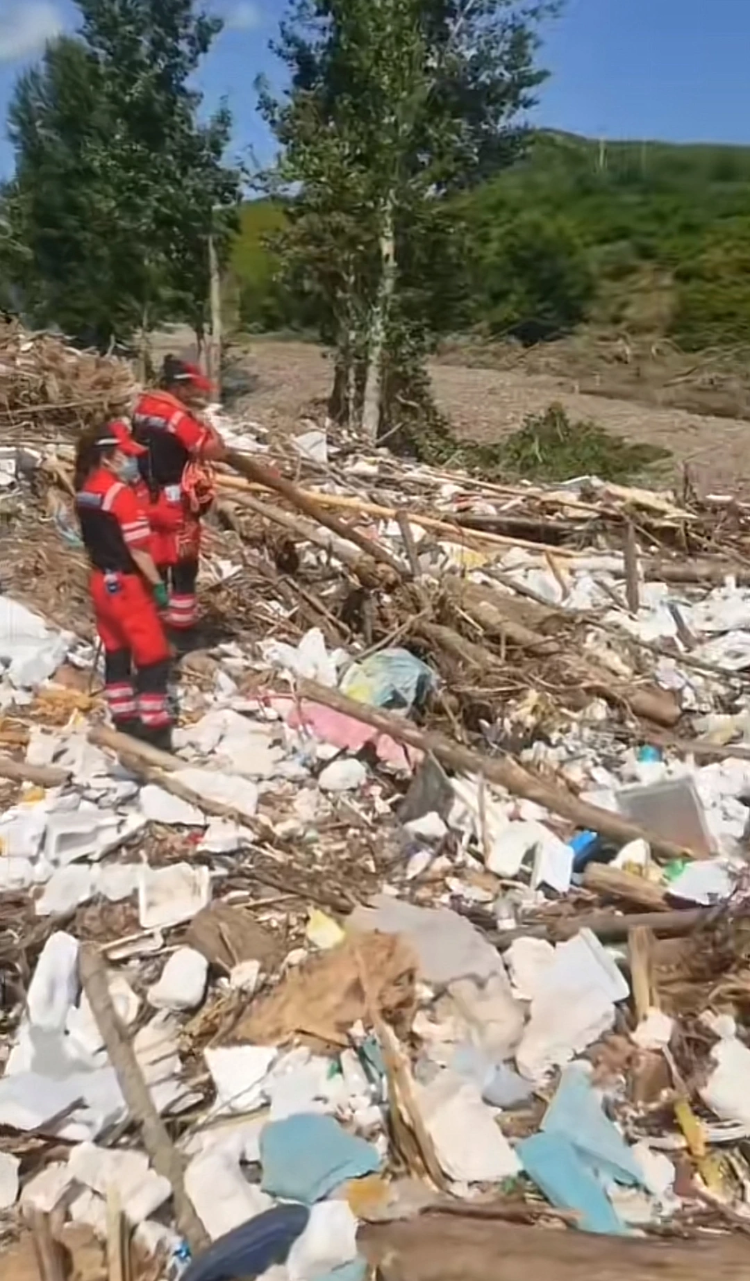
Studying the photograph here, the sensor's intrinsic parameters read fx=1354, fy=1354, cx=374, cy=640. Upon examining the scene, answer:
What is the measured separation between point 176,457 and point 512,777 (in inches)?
73.6

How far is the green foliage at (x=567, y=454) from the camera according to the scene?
13258 millimetres

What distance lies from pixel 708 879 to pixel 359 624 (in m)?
2.59

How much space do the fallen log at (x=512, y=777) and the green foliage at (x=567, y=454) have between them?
7.32 m

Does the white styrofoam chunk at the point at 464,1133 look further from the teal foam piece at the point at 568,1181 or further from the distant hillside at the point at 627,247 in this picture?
the distant hillside at the point at 627,247

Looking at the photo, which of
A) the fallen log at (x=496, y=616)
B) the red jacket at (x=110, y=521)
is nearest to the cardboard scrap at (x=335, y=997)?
the red jacket at (x=110, y=521)

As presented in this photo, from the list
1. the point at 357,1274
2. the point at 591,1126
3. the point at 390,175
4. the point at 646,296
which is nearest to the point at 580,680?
the point at 591,1126

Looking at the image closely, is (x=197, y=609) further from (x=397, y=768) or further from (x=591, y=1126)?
(x=591, y=1126)

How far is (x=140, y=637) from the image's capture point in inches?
196

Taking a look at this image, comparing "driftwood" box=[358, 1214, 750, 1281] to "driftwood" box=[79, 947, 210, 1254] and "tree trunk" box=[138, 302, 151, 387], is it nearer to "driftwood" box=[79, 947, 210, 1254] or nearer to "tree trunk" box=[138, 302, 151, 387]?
"driftwood" box=[79, 947, 210, 1254]

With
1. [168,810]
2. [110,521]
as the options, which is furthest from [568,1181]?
[110,521]

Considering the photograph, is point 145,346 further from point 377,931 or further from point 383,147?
point 377,931

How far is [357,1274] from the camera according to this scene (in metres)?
2.96

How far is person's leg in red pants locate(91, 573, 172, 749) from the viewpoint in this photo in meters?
4.91

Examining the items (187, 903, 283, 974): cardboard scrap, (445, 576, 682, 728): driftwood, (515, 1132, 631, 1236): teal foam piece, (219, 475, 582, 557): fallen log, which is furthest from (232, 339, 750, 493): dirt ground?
(515, 1132, 631, 1236): teal foam piece
